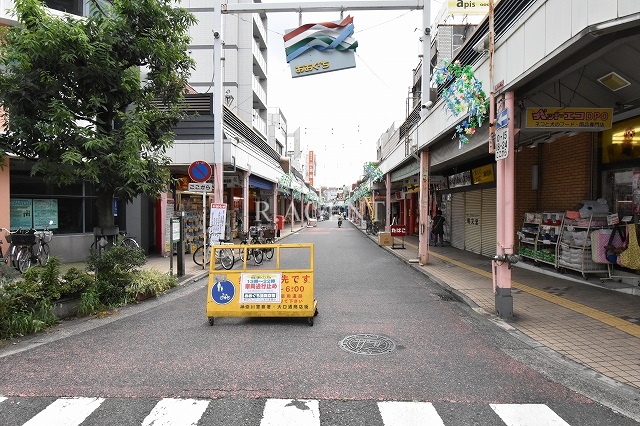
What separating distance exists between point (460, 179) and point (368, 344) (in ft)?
42.8

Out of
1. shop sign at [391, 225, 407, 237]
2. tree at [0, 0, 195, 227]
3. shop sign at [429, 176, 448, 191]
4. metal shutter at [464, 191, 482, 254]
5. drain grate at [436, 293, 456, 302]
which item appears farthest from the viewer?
shop sign at [391, 225, 407, 237]

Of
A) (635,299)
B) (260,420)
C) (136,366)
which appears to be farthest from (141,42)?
(635,299)

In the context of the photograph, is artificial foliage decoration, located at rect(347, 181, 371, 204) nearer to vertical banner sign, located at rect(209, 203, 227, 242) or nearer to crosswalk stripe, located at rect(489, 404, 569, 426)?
vertical banner sign, located at rect(209, 203, 227, 242)

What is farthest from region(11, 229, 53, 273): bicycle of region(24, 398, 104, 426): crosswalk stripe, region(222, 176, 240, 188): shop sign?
region(24, 398, 104, 426): crosswalk stripe

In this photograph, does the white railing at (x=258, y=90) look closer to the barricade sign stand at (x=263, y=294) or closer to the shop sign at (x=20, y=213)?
the shop sign at (x=20, y=213)

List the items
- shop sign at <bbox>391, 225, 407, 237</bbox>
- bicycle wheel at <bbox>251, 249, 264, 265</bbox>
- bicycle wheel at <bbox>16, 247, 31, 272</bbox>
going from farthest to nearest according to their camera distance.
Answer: shop sign at <bbox>391, 225, 407, 237</bbox>, bicycle wheel at <bbox>251, 249, 264, 265</bbox>, bicycle wheel at <bbox>16, 247, 31, 272</bbox>

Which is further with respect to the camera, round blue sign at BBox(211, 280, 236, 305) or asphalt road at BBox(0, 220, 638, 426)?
round blue sign at BBox(211, 280, 236, 305)

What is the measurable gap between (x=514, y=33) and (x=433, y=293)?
5341mm

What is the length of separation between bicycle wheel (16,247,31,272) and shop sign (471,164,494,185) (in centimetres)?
1423

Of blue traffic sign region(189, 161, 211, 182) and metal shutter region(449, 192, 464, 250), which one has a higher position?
blue traffic sign region(189, 161, 211, 182)

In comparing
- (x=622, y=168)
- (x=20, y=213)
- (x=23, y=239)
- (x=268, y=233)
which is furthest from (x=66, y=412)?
(x=268, y=233)

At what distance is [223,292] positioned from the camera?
630 cm

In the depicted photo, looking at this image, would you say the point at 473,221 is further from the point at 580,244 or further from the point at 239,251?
the point at 239,251

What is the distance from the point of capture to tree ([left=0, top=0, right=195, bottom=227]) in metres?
6.41
